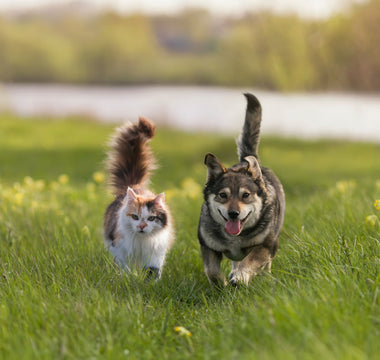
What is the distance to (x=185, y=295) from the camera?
14.8 ft

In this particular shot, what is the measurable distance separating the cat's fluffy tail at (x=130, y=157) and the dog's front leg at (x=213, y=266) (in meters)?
1.48

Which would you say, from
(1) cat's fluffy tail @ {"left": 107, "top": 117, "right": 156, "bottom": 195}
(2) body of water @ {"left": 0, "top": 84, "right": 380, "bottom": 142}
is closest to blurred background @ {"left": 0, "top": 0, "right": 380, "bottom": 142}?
(2) body of water @ {"left": 0, "top": 84, "right": 380, "bottom": 142}

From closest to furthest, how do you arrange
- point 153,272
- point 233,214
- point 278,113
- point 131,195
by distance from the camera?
point 233,214, point 153,272, point 131,195, point 278,113

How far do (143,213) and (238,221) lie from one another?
99 cm

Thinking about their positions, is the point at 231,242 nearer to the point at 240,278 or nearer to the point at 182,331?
the point at 240,278

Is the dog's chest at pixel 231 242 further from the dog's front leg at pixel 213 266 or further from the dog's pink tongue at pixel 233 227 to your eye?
the dog's pink tongue at pixel 233 227

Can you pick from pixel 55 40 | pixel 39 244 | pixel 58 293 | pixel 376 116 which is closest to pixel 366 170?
pixel 376 116

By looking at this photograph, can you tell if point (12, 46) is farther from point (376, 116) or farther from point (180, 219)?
point (180, 219)

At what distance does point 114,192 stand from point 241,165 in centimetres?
169

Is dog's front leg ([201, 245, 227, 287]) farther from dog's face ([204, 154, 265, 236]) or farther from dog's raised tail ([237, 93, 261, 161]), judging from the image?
dog's raised tail ([237, 93, 261, 161])

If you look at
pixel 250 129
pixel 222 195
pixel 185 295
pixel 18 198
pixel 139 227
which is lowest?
pixel 185 295

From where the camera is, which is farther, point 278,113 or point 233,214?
point 278,113

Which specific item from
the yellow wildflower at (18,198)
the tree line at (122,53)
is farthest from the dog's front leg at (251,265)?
the tree line at (122,53)

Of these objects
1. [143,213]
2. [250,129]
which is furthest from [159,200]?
[250,129]
